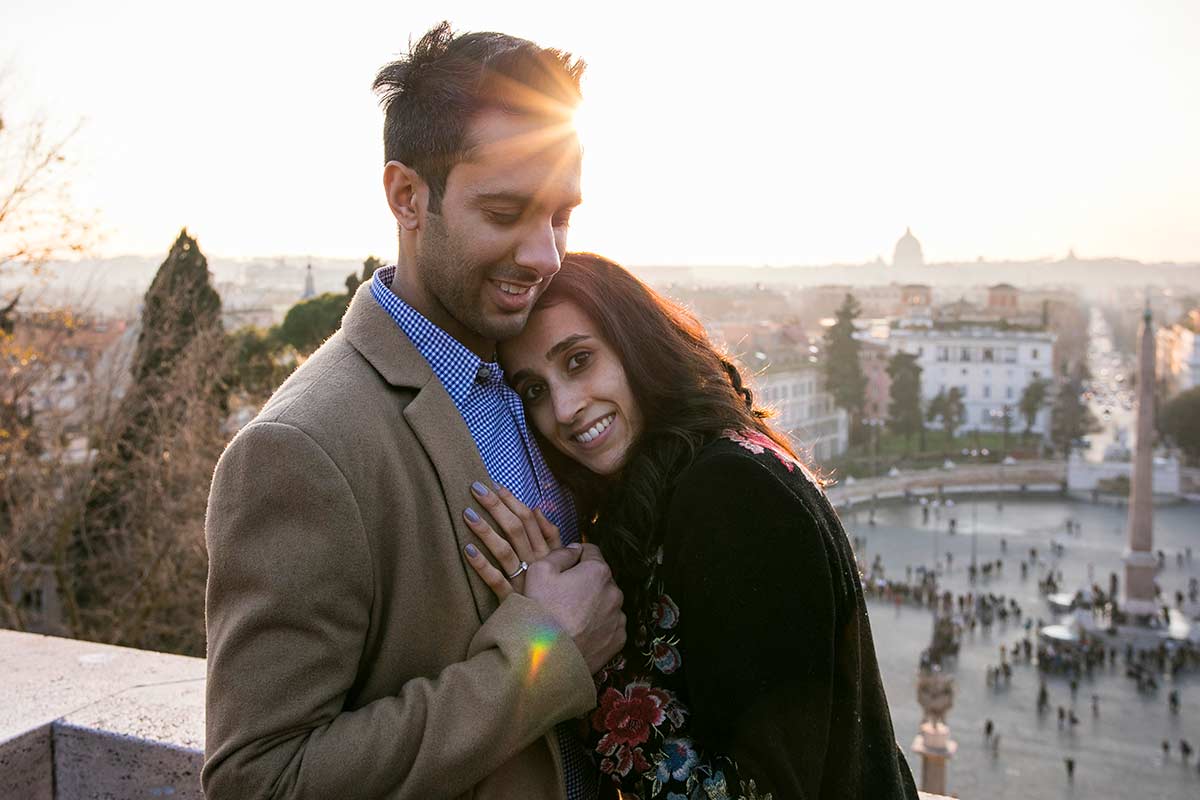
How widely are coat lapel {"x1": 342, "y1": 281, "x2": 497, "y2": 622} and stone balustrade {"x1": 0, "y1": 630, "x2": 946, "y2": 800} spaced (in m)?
0.79

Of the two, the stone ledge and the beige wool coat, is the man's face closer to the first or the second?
the beige wool coat

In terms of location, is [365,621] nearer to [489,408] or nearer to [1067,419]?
[489,408]

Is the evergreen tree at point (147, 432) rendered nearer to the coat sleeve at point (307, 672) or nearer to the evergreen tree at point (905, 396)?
the coat sleeve at point (307, 672)

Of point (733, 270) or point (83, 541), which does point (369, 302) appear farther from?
point (733, 270)

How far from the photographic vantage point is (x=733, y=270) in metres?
105

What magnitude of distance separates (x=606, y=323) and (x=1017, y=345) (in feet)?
127

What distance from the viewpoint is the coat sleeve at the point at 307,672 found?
118 centimetres

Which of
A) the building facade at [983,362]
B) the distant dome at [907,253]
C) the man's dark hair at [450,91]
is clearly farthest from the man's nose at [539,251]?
the distant dome at [907,253]

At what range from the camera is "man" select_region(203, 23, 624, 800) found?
1.19 metres

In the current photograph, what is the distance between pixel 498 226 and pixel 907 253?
115 meters

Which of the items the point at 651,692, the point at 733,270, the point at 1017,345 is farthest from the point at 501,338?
the point at 733,270

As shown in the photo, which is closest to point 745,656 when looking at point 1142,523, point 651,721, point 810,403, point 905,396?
point 651,721

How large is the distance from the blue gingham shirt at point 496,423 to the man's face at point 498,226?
0.04 metres

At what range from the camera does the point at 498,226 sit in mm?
1387
